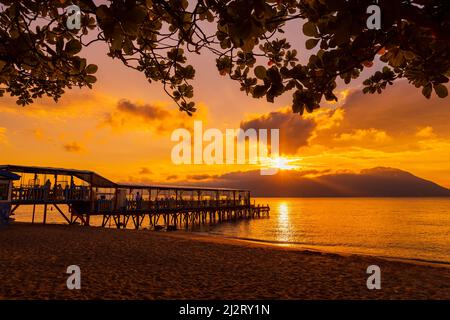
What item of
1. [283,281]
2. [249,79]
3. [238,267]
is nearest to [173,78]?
[249,79]

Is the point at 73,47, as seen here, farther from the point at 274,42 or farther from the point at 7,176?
the point at 7,176

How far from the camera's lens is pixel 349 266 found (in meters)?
10.2

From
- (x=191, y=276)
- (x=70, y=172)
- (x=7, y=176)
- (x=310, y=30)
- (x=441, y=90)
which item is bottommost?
(x=191, y=276)

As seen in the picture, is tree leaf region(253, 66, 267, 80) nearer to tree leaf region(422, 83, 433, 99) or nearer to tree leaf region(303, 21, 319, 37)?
tree leaf region(303, 21, 319, 37)

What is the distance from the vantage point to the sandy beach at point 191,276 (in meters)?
6.23

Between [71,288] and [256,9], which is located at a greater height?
[256,9]

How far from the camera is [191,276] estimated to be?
7.73m

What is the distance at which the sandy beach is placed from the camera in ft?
20.4

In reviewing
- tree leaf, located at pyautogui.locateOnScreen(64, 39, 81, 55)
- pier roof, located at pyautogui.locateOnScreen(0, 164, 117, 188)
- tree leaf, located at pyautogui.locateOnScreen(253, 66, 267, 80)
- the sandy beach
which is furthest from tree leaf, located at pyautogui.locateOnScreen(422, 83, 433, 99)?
pier roof, located at pyautogui.locateOnScreen(0, 164, 117, 188)

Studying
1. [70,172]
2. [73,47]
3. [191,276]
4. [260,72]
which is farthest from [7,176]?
[260,72]

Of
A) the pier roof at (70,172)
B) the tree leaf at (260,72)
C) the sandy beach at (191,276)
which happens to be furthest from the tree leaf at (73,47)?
the pier roof at (70,172)

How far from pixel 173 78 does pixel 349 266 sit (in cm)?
890

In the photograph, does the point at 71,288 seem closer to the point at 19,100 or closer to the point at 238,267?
the point at 19,100
